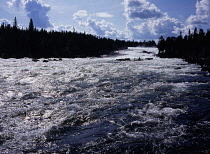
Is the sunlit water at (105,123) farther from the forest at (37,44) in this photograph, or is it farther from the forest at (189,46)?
the forest at (37,44)

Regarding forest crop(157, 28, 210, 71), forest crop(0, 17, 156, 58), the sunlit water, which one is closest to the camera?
the sunlit water

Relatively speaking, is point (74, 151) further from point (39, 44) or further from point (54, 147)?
point (39, 44)

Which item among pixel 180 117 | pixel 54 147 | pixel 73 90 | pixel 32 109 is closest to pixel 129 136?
pixel 54 147

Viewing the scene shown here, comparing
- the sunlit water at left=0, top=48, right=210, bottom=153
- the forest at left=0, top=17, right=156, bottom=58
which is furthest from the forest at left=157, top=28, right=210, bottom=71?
the sunlit water at left=0, top=48, right=210, bottom=153

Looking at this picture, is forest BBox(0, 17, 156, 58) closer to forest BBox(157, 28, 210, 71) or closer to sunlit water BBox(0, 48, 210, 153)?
forest BBox(157, 28, 210, 71)

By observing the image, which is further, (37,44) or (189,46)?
(37,44)

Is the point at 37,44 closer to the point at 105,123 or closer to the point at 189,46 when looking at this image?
the point at 189,46

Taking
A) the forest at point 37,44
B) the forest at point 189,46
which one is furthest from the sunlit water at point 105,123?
the forest at point 37,44

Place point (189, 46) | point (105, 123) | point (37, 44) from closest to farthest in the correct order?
1. point (105, 123)
2. point (189, 46)
3. point (37, 44)

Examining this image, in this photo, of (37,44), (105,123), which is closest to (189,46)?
(37,44)

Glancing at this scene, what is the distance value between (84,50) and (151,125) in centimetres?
12188

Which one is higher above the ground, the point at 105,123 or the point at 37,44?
the point at 37,44

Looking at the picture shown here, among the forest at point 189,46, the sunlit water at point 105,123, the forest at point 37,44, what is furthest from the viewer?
the forest at point 37,44

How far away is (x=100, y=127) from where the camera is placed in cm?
895
